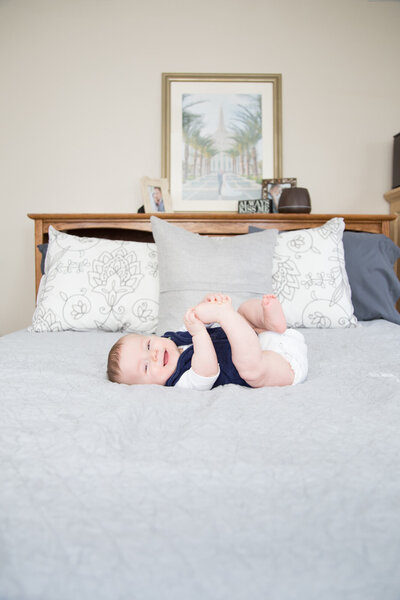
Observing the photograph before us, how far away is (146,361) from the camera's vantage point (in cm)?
105

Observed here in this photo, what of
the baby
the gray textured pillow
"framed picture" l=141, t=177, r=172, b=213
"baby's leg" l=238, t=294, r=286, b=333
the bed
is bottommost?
the bed

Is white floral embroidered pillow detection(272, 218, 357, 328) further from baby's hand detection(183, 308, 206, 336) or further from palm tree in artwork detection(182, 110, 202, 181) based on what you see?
palm tree in artwork detection(182, 110, 202, 181)

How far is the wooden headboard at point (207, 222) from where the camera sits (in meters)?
2.18

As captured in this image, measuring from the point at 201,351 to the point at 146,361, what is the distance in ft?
0.52

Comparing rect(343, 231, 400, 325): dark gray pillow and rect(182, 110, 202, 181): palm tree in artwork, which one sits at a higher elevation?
rect(182, 110, 202, 181): palm tree in artwork

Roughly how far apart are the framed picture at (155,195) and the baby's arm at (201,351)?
4.80 feet

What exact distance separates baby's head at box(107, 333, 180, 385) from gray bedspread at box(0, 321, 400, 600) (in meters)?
0.17

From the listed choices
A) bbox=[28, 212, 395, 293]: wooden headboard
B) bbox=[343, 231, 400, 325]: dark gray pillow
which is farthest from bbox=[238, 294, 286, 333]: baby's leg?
bbox=[28, 212, 395, 293]: wooden headboard

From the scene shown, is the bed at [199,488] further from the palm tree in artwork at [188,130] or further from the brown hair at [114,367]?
the palm tree in artwork at [188,130]

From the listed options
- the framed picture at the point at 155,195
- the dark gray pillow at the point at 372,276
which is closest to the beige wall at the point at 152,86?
the framed picture at the point at 155,195

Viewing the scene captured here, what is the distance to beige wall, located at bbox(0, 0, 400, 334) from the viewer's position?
258cm

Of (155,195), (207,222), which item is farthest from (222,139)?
(207,222)

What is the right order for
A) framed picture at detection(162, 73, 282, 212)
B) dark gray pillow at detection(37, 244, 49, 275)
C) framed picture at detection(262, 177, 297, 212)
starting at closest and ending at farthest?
dark gray pillow at detection(37, 244, 49, 275), framed picture at detection(262, 177, 297, 212), framed picture at detection(162, 73, 282, 212)

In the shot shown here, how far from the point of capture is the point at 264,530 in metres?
0.43
